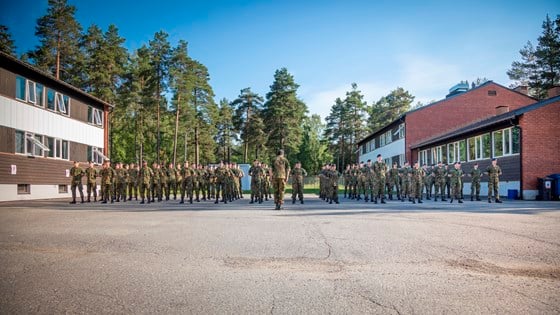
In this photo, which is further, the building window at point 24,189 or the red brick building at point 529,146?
the building window at point 24,189

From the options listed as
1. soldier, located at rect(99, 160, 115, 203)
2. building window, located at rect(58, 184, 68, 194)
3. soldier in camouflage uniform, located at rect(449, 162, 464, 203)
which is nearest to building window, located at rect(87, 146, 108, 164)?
building window, located at rect(58, 184, 68, 194)

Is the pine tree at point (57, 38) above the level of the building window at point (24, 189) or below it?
above

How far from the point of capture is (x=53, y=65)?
4262 cm

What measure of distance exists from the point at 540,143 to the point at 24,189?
29.9 metres

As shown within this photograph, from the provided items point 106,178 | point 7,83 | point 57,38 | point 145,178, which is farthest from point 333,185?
point 57,38

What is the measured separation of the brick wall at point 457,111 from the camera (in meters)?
40.8

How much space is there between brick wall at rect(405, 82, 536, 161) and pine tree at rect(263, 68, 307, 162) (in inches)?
911

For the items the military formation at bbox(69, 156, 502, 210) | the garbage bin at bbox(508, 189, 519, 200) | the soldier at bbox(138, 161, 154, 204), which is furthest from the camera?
the garbage bin at bbox(508, 189, 519, 200)

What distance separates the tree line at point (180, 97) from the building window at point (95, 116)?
10.6 meters

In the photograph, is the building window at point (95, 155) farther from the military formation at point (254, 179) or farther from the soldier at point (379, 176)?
the soldier at point (379, 176)

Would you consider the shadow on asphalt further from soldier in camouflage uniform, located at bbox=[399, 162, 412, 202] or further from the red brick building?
soldier in camouflage uniform, located at bbox=[399, 162, 412, 202]

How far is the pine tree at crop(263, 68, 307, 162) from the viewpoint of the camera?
61531 mm

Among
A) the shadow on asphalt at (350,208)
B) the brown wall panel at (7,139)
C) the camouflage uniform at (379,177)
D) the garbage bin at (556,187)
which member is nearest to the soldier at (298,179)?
the shadow on asphalt at (350,208)

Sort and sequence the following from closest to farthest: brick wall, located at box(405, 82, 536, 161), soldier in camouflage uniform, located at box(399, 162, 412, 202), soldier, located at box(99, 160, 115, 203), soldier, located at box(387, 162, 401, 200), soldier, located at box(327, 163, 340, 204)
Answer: soldier, located at box(327, 163, 340, 204)
soldier, located at box(99, 160, 115, 203)
soldier in camouflage uniform, located at box(399, 162, 412, 202)
soldier, located at box(387, 162, 401, 200)
brick wall, located at box(405, 82, 536, 161)
